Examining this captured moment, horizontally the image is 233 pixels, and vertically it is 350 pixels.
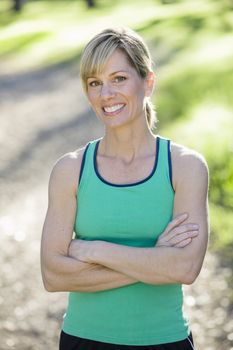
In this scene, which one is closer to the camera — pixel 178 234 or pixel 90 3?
pixel 178 234

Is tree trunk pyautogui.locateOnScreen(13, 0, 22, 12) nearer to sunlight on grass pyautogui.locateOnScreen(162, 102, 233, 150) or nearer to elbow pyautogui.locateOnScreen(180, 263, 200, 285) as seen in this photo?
sunlight on grass pyautogui.locateOnScreen(162, 102, 233, 150)

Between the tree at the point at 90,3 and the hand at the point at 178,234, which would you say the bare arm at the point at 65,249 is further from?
the tree at the point at 90,3

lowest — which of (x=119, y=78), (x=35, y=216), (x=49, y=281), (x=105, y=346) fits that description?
(x=35, y=216)

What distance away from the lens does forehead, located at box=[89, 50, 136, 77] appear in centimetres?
367

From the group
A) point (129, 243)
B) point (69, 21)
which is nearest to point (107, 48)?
point (129, 243)

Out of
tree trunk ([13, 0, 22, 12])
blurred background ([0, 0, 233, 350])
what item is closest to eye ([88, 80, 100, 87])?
blurred background ([0, 0, 233, 350])

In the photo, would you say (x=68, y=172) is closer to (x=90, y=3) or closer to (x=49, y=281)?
(x=49, y=281)

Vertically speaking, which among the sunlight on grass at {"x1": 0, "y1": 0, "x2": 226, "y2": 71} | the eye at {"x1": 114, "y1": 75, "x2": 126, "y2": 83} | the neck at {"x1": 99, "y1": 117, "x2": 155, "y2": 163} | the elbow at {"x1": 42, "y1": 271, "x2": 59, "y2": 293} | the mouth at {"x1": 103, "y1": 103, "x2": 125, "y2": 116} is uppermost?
the eye at {"x1": 114, "y1": 75, "x2": 126, "y2": 83}

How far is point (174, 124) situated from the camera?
13.4 meters

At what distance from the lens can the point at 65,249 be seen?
12.7 ft

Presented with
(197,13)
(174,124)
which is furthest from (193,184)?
(197,13)

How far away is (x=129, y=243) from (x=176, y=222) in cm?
20

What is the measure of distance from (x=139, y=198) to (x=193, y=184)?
0.77 ft

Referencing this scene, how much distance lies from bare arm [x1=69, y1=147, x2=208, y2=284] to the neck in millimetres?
149
